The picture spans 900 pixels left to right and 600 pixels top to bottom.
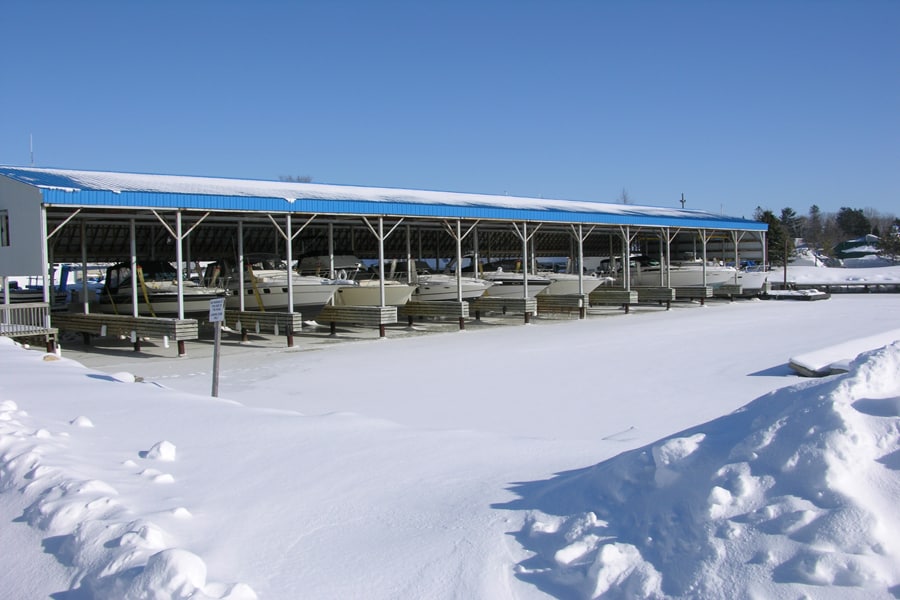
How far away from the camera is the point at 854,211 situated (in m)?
121

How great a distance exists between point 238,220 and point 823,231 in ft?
409

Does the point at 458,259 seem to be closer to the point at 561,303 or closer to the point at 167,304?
the point at 561,303

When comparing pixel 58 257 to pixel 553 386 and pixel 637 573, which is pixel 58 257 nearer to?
pixel 553 386

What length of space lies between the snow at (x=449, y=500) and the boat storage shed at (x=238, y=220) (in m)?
8.21

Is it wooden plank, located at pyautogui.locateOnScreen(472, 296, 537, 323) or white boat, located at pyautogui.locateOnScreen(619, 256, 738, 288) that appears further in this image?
white boat, located at pyautogui.locateOnScreen(619, 256, 738, 288)

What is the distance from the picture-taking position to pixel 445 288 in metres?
26.0

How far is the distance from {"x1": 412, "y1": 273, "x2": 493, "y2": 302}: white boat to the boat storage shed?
1.44 m

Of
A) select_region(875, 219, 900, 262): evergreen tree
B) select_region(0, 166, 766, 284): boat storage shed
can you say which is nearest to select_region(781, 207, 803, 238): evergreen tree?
select_region(875, 219, 900, 262): evergreen tree

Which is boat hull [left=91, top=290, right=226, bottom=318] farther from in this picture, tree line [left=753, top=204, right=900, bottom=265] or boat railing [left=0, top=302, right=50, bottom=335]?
tree line [left=753, top=204, right=900, bottom=265]

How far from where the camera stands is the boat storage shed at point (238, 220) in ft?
53.9

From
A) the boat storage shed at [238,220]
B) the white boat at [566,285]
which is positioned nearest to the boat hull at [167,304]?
the boat storage shed at [238,220]

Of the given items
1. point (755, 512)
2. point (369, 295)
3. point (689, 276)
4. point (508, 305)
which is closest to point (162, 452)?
point (755, 512)

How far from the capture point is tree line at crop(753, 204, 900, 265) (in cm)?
6875

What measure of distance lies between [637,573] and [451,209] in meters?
19.6
